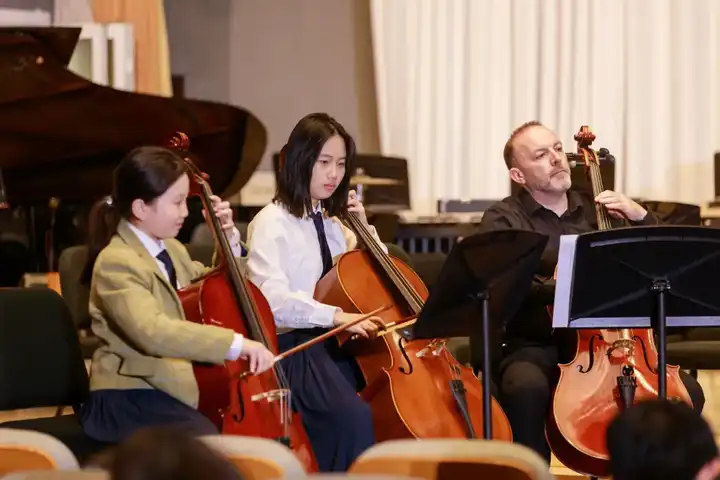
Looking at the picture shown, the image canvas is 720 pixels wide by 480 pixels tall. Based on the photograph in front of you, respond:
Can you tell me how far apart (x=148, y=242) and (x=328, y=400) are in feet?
1.98

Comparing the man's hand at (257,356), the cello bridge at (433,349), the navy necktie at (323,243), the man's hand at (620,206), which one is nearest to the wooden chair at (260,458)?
the man's hand at (257,356)

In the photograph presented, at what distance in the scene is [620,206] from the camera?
2998 millimetres

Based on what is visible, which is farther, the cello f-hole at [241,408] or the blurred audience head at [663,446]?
the cello f-hole at [241,408]

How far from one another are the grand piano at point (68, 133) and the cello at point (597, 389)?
3129 millimetres

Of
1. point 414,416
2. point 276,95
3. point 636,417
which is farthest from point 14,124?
point 636,417

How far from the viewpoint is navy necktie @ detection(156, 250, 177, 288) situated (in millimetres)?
2615

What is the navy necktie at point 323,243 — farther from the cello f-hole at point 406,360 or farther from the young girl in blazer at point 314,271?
the cello f-hole at point 406,360

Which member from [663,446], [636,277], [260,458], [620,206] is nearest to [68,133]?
[620,206]

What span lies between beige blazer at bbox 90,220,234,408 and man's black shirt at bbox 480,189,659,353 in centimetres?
103

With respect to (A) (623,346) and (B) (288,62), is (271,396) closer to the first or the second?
(A) (623,346)

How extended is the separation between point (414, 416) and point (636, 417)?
1383 mm

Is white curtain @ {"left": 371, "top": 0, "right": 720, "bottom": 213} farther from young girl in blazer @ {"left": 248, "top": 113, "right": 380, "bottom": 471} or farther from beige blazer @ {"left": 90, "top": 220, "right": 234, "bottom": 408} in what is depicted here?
beige blazer @ {"left": 90, "top": 220, "right": 234, "bottom": 408}

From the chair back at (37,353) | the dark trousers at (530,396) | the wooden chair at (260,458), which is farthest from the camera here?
the dark trousers at (530,396)

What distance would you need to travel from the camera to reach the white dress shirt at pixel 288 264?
2744 mm
